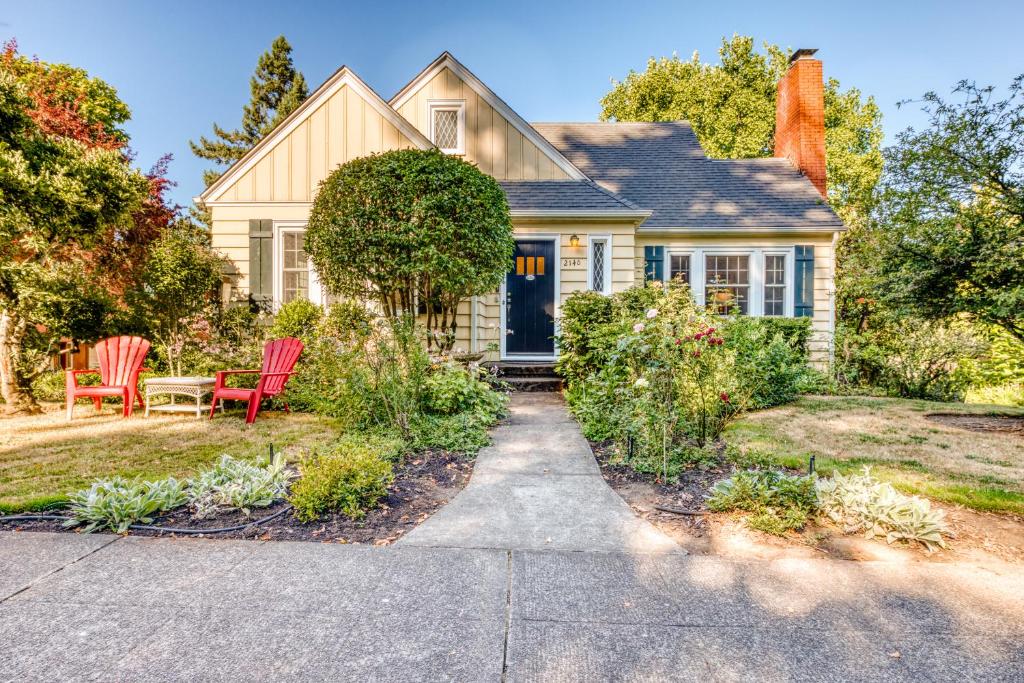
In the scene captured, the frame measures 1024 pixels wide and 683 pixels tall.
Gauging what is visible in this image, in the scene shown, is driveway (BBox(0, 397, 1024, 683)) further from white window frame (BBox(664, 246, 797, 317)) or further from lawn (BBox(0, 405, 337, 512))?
white window frame (BBox(664, 246, 797, 317))

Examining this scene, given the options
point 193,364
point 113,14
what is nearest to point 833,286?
point 193,364

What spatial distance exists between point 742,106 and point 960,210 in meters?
21.3

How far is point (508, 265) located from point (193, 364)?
5400 millimetres

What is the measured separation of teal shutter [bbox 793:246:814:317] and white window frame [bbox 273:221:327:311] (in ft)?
29.5

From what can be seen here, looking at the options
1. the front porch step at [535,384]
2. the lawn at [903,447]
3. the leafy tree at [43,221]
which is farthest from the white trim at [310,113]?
the lawn at [903,447]

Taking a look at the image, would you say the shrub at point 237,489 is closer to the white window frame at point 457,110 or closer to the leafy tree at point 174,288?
the leafy tree at point 174,288

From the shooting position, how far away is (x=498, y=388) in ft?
24.9

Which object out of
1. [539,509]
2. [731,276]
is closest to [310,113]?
[539,509]

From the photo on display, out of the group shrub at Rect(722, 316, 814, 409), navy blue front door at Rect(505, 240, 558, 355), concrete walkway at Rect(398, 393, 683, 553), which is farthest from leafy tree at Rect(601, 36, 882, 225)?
concrete walkway at Rect(398, 393, 683, 553)

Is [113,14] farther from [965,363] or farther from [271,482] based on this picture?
[965,363]

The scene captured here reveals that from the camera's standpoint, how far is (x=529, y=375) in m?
8.30

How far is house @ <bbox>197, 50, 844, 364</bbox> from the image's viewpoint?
329 inches

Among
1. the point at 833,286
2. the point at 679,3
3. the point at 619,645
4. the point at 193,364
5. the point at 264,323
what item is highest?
the point at 679,3

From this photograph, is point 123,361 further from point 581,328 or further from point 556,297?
point 556,297
